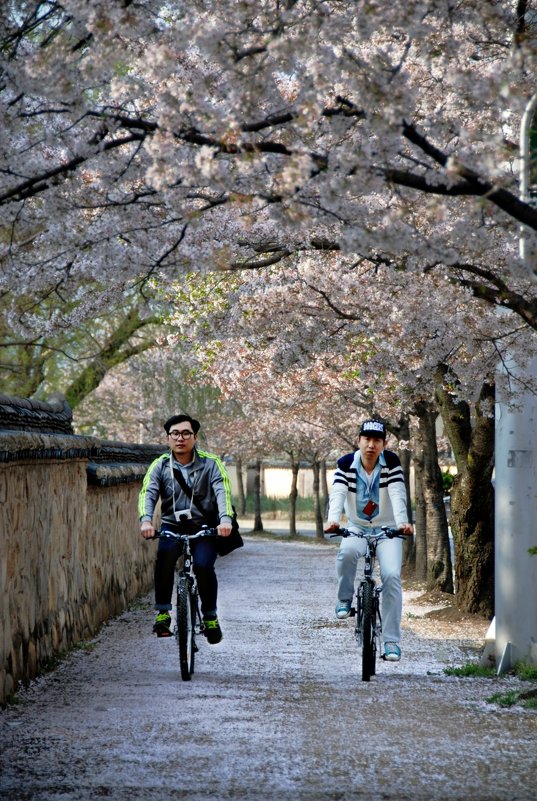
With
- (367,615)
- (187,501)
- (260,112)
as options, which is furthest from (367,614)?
(260,112)

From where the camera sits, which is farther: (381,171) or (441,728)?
(441,728)

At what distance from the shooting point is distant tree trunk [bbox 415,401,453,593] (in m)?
22.4

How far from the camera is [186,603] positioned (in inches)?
404

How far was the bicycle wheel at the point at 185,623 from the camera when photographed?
10.2m

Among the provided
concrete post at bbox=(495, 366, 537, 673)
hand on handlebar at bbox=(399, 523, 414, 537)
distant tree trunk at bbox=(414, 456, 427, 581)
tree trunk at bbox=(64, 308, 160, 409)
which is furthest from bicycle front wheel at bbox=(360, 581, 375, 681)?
tree trunk at bbox=(64, 308, 160, 409)

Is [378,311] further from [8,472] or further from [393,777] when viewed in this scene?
[393,777]

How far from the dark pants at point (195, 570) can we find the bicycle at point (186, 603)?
0.05 m

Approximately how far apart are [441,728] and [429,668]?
12.3 ft

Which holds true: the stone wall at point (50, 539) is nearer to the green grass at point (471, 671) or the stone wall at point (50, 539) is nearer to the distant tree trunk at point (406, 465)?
the green grass at point (471, 671)

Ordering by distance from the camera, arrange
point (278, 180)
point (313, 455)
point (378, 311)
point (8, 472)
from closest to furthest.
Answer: point (278, 180), point (8, 472), point (378, 311), point (313, 455)

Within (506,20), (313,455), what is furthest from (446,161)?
(313,455)

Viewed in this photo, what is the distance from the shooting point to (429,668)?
12234 mm

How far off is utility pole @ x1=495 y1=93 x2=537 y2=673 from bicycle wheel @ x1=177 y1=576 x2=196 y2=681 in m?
2.82

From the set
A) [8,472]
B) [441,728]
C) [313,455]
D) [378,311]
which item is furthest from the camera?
[313,455]
